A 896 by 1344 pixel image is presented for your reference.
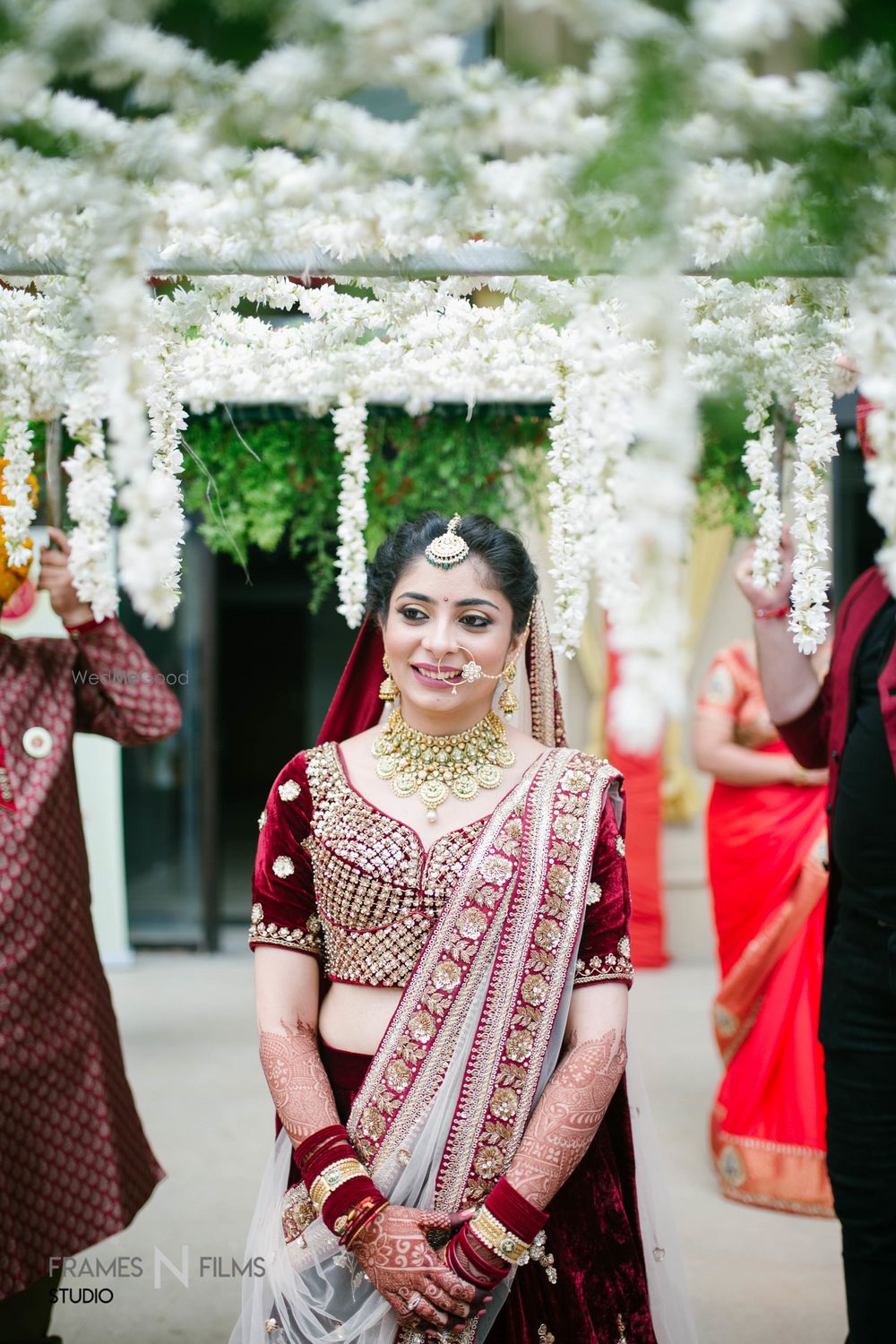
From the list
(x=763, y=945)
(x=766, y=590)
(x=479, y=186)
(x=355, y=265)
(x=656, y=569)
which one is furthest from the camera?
(x=763, y=945)

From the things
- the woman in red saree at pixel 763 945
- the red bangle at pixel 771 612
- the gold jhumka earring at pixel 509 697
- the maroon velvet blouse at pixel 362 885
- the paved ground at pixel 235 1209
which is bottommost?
the paved ground at pixel 235 1209

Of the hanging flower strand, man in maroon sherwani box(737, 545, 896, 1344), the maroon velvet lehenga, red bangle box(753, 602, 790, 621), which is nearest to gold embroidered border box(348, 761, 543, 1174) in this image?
the maroon velvet lehenga

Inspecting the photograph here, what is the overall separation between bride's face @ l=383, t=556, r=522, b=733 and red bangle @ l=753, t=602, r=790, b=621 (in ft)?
2.01

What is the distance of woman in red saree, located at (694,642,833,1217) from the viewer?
3049 mm

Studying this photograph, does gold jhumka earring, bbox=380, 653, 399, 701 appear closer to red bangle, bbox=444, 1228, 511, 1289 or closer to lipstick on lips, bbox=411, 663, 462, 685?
lipstick on lips, bbox=411, 663, 462, 685

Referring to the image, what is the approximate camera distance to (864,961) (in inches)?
76.9

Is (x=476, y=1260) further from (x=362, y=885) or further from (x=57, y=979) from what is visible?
(x=57, y=979)

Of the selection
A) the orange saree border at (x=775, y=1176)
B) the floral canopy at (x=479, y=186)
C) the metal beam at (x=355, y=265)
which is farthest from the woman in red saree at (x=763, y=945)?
the floral canopy at (x=479, y=186)

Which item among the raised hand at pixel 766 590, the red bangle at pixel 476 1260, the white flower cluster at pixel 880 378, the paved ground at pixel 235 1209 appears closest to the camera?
the white flower cluster at pixel 880 378

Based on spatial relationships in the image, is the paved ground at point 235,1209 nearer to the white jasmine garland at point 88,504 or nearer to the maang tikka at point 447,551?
the maang tikka at point 447,551

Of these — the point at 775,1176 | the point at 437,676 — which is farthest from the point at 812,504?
the point at 775,1176

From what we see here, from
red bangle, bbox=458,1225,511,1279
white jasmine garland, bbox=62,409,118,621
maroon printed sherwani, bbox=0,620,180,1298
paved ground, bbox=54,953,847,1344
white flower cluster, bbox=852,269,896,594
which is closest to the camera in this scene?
white flower cluster, bbox=852,269,896,594

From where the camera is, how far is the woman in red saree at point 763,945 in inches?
120

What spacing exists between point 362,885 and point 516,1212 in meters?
0.50
